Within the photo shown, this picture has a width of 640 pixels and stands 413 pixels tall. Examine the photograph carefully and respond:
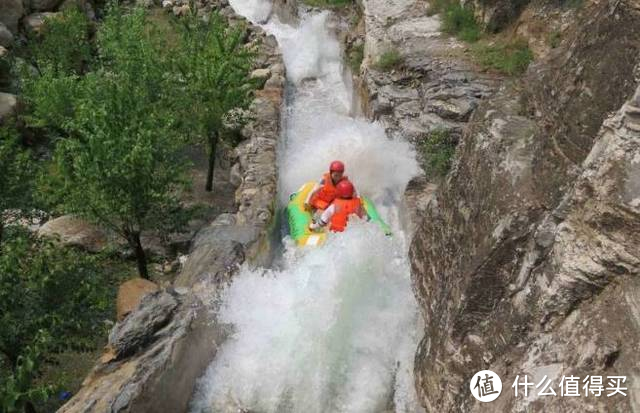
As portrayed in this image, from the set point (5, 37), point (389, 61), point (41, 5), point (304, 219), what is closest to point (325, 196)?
point (304, 219)

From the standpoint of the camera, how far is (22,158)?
8.20m

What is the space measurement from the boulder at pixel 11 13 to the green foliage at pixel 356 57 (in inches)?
363

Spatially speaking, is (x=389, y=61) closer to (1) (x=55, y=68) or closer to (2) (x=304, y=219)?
(2) (x=304, y=219)

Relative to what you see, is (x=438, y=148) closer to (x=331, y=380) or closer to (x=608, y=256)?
(x=331, y=380)

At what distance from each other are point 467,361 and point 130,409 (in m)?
3.41

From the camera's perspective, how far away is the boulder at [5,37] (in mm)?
14992

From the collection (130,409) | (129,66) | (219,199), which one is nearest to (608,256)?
(130,409)

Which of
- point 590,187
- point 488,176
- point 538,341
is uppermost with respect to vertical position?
point 590,187

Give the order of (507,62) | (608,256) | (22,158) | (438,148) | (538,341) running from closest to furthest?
(608,256) → (538,341) → (22,158) → (438,148) → (507,62)

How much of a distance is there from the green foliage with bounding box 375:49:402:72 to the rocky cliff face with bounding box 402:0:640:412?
277 inches

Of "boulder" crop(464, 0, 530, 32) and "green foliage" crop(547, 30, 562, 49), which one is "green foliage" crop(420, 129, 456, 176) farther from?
"boulder" crop(464, 0, 530, 32)

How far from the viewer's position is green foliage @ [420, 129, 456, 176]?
1084cm

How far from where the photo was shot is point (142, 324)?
6801 millimetres

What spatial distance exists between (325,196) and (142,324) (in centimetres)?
428
